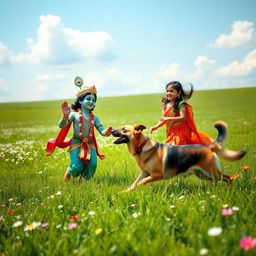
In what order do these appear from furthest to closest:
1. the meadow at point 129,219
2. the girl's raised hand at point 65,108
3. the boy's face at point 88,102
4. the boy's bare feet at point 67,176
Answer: the boy's bare feet at point 67,176
the boy's face at point 88,102
the girl's raised hand at point 65,108
the meadow at point 129,219

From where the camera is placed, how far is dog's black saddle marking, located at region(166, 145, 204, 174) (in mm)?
4090

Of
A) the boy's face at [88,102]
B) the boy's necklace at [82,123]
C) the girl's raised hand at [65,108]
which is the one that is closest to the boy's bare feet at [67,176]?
the boy's necklace at [82,123]

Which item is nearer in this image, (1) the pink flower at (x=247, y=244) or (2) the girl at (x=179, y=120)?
(1) the pink flower at (x=247, y=244)

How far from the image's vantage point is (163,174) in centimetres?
410

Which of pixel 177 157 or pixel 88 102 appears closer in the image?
pixel 177 157

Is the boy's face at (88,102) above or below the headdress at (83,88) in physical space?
below

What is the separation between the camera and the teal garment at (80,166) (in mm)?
4949

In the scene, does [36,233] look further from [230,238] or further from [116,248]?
[230,238]

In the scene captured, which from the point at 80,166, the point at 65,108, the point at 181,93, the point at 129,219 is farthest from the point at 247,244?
the point at 65,108

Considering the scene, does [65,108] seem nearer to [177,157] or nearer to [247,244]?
[177,157]

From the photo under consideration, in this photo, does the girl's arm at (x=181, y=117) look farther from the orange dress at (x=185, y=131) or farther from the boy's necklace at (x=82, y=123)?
the boy's necklace at (x=82, y=123)

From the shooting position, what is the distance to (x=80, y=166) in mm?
4977

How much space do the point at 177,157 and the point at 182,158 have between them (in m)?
0.07

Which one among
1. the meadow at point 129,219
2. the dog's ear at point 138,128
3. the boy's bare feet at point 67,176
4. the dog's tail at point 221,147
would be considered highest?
the dog's ear at point 138,128
